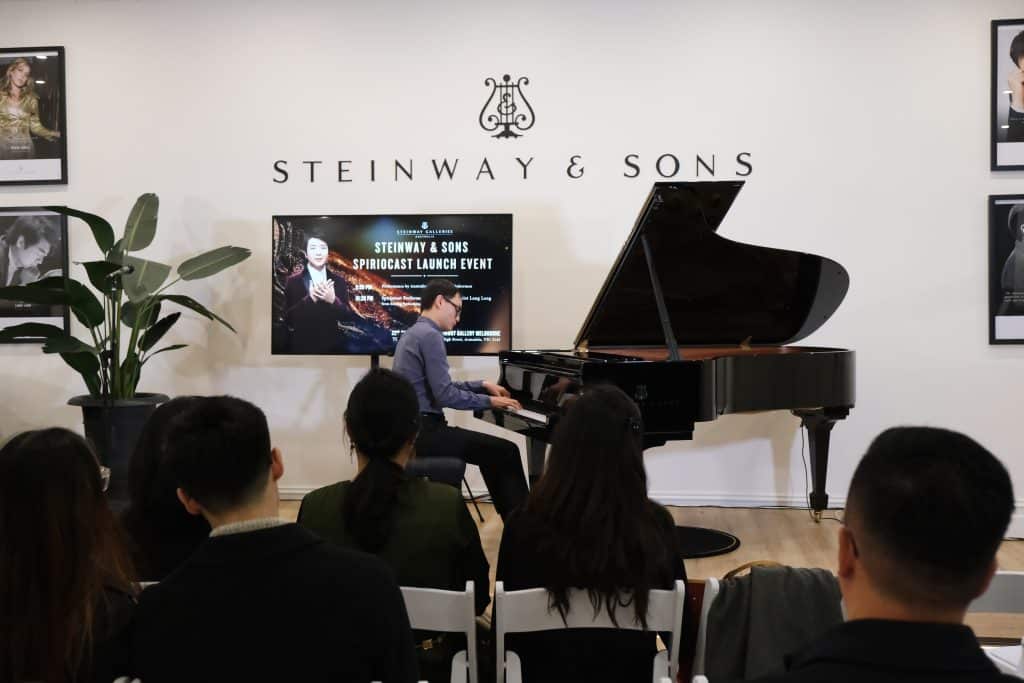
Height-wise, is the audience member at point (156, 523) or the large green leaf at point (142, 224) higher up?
the large green leaf at point (142, 224)

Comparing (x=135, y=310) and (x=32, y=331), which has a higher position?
(x=135, y=310)

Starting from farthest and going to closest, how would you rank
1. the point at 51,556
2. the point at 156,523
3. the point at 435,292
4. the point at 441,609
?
the point at 435,292 → the point at 156,523 → the point at 441,609 → the point at 51,556

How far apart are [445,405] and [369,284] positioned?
4.11 ft

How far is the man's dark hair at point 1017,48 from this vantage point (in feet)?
18.6

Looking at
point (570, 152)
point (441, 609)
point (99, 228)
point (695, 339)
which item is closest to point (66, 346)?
point (99, 228)

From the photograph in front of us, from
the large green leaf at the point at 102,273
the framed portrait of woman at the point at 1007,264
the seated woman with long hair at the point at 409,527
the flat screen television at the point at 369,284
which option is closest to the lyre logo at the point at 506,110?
the flat screen television at the point at 369,284

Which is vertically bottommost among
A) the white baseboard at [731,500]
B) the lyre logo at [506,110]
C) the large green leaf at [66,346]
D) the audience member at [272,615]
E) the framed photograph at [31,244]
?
the white baseboard at [731,500]

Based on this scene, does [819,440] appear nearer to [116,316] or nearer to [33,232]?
[116,316]

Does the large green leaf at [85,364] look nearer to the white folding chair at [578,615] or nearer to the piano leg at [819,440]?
the piano leg at [819,440]

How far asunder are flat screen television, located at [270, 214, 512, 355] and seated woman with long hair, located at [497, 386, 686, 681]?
10.8ft

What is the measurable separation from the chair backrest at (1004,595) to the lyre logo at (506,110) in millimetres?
4373

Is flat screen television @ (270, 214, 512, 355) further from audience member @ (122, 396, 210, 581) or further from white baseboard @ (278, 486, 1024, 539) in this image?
audience member @ (122, 396, 210, 581)

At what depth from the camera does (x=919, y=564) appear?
1.14 m

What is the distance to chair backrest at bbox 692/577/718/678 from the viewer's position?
6.97 feet
